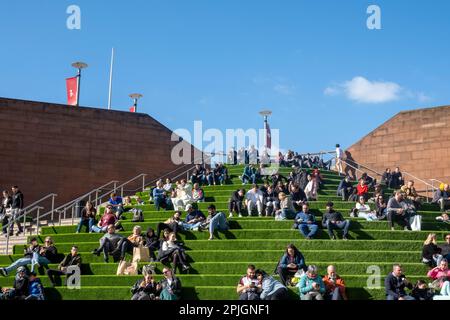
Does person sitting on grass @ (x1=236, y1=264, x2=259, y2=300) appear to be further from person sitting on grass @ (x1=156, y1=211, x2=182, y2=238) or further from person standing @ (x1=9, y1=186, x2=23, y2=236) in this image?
person standing @ (x1=9, y1=186, x2=23, y2=236)

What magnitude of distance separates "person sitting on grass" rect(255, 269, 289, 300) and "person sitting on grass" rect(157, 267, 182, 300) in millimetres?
1588

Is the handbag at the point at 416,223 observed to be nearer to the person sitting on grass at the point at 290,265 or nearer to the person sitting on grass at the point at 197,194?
the person sitting on grass at the point at 290,265

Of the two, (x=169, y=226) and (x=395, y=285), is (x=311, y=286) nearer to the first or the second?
(x=395, y=285)

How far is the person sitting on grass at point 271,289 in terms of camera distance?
13141mm

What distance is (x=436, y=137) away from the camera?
25.7 metres

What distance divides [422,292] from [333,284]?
1.64 meters

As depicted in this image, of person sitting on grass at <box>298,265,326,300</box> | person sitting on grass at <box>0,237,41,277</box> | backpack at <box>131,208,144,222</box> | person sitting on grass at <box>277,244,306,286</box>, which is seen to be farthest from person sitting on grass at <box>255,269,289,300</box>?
backpack at <box>131,208,144,222</box>

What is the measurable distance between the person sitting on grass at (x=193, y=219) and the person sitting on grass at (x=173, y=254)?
1.76 meters

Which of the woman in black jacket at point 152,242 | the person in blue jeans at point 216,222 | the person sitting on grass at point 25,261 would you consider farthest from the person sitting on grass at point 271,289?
the person sitting on grass at point 25,261

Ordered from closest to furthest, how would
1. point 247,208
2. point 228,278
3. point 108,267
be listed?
point 228,278
point 108,267
point 247,208
